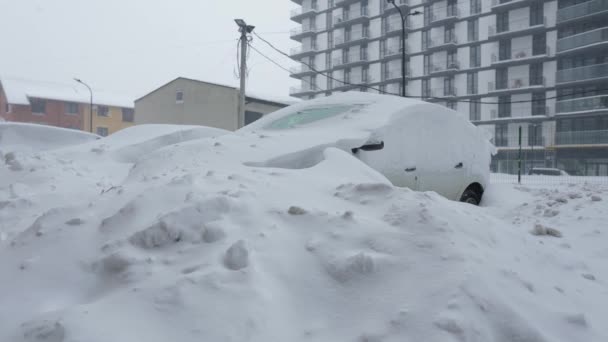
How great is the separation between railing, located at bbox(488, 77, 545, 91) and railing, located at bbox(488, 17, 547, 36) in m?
4.22

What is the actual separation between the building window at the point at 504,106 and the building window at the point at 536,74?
7.56 ft

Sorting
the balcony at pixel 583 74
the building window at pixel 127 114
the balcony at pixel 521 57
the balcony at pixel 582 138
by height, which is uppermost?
the balcony at pixel 521 57

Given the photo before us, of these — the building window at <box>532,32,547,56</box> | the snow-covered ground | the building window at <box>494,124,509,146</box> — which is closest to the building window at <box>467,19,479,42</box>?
the building window at <box>532,32,547,56</box>

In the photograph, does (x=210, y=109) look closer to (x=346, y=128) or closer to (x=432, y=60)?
(x=346, y=128)

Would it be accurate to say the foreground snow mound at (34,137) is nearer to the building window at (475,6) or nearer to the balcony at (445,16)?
the balcony at (445,16)

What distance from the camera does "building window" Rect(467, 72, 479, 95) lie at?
39.8 meters

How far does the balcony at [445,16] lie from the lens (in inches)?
1607

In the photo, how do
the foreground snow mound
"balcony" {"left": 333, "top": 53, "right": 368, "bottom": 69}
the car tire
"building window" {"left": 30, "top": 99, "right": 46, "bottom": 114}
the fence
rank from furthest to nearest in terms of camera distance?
"balcony" {"left": 333, "top": 53, "right": 368, "bottom": 69}
"building window" {"left": 30, "top": 99, "right": 46, "bottom": 114}
the fence
the foreground snow mound
the car tire

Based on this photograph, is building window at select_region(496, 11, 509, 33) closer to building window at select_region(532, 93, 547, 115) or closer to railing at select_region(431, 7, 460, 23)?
railing at select_region(431, 7, 460, 23)

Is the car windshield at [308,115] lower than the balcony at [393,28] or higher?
lower

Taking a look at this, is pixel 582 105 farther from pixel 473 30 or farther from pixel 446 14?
pixel 446 14

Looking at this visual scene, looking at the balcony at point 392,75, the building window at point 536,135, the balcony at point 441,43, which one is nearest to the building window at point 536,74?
the building window at point 536,135

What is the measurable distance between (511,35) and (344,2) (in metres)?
19.0

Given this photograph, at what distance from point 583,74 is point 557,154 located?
20.3ft
